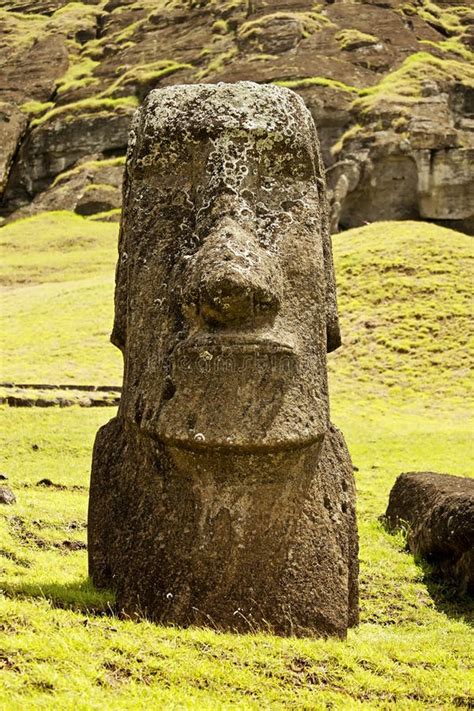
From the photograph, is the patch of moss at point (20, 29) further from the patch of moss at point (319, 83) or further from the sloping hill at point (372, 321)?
A: the sloping hill at point (372, 321)

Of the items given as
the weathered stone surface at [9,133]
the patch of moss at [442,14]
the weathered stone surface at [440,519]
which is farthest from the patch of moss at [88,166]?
the weathered stone surface at [440,519]

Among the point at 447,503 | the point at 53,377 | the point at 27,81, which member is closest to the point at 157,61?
the point at 27,81

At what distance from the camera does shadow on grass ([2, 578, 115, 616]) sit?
16.6 ft

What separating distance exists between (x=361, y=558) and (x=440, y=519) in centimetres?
90

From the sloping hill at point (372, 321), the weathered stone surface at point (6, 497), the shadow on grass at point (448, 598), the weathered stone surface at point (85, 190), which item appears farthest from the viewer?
the weathered stone surface at point (85, 190)

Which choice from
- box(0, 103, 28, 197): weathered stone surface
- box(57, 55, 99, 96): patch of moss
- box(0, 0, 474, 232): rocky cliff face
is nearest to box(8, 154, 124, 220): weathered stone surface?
box(0, 0, 474, 232): rocky cliff face

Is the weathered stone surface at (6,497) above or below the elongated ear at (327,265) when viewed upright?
below

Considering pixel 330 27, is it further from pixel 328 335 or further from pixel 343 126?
pixel 328 335

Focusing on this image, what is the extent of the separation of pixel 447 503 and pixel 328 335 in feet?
7.24

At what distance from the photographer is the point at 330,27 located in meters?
63.4

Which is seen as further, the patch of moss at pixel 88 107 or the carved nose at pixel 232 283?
the patch of moss at pixel 88 107

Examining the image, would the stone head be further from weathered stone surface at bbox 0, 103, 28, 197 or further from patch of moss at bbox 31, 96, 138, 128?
weathered stone surface at bbox 0, 103, 28, 197

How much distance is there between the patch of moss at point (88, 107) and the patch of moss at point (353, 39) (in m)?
14.0

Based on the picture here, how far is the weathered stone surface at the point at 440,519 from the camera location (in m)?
6.90
